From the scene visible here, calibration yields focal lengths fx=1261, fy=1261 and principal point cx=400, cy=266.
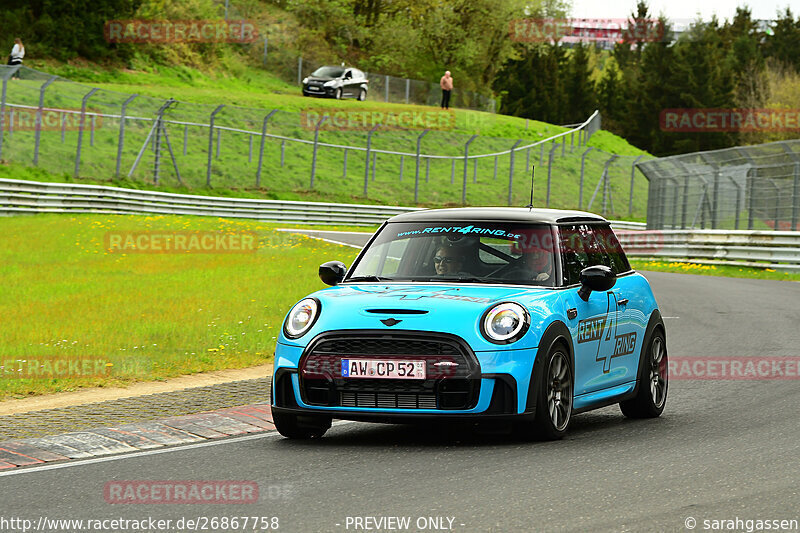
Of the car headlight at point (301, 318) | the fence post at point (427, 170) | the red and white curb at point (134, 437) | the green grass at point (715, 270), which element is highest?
the car headlight at point (301, 318)

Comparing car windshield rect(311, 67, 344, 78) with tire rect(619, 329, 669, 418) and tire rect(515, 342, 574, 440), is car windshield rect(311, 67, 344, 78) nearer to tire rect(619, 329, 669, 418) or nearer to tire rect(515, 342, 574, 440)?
tire rect(619, 329, 669, 418)

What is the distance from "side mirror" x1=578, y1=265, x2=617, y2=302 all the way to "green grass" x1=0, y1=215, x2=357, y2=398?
459 cm

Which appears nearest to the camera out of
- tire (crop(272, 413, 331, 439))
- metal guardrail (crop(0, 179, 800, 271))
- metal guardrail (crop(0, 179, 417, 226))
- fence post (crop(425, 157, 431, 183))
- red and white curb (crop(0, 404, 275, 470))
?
red and white curb (crop(0, 404, 275, 470))

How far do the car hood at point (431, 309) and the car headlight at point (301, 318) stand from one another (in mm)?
44

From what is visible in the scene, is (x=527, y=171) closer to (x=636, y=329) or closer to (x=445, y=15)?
(x=445, y=15)

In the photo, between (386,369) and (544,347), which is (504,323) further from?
(386,369)

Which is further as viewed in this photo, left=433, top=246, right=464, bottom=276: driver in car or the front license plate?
left=433, top=246, right=464, bottom=276: driver in car

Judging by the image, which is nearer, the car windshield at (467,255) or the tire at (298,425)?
the tire at (298,425)

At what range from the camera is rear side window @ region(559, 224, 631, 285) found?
8836 mm

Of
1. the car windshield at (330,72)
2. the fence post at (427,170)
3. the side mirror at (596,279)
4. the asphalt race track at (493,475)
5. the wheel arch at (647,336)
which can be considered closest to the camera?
the asphalt race track at (493,475)

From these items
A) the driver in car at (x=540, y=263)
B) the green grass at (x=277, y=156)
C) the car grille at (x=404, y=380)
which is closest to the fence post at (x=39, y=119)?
the green grass at (x=277, y=156)

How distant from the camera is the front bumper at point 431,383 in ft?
25.0

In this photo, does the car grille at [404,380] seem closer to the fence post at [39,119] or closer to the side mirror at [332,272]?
the side mirror at [332,272]

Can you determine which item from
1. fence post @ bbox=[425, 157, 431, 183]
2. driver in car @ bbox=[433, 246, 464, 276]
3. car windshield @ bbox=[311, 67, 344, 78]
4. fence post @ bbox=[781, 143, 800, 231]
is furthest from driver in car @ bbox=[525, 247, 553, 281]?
car windshield @ bbox=[311, 67, 344, 78]
